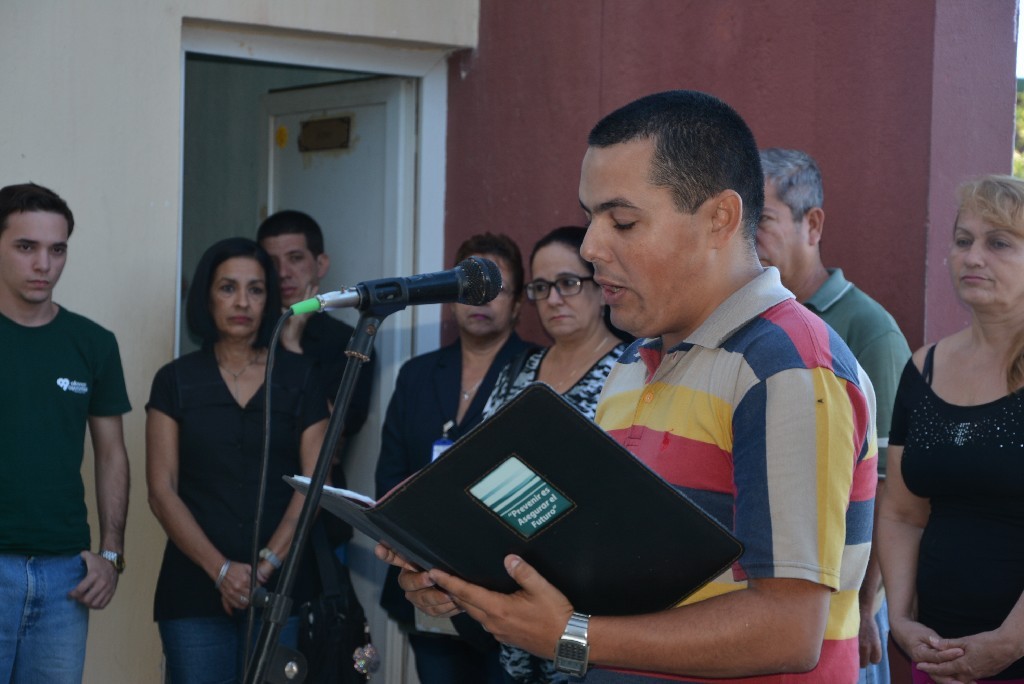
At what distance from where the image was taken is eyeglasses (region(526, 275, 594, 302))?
3734 mm

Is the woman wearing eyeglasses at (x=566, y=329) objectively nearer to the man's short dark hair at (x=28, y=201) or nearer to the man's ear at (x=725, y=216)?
the man's short dark hair at (x=28, y=201)

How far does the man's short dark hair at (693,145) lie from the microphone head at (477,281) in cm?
57

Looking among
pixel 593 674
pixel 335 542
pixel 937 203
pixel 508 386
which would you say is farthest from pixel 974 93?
pixel 335 542

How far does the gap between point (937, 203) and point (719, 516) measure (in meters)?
1.95

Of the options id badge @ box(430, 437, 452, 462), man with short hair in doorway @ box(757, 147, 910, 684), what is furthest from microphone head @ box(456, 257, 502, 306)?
id badge @ box(430, 437, 452, 462)

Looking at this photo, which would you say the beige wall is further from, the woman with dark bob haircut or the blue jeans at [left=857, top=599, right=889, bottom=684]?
the blue jeans at [left=857, top=599, right=889, bottom=684]

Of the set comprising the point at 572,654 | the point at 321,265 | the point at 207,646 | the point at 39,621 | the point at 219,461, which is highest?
the point at 321,265

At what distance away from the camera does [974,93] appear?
11.0 feet

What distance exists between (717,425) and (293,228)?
3.74 metres

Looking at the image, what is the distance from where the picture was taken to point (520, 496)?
159cm

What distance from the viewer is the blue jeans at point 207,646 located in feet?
13.3

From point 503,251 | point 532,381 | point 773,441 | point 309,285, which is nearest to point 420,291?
point 773,441

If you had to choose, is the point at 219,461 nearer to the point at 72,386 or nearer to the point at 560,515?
the point at 72,386

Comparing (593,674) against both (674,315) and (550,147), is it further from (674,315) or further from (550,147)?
(550,147)
